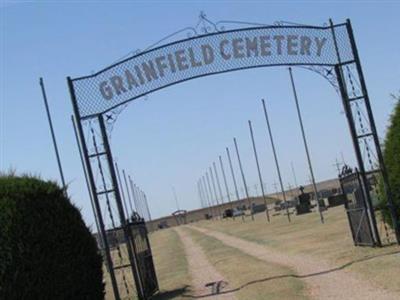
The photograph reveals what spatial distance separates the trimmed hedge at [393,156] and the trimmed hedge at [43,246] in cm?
744

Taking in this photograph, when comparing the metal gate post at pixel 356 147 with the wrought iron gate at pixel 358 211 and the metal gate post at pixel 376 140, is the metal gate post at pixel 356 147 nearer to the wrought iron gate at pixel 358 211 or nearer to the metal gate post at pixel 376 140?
the wrought iron gate at pixel 358 211

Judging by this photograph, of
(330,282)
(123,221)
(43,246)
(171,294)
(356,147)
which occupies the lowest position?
(330,282)

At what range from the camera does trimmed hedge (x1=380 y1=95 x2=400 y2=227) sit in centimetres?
1684

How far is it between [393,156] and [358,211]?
2293 mm

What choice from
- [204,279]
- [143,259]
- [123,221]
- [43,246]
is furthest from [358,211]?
[43,246]

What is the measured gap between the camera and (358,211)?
62.5 feet

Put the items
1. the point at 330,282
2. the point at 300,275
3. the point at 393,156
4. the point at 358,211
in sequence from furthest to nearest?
the point at 358,211, the point at 393,156, the point at 300,275, the point at 330,282

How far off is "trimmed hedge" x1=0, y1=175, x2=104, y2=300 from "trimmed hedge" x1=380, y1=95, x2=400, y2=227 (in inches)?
293

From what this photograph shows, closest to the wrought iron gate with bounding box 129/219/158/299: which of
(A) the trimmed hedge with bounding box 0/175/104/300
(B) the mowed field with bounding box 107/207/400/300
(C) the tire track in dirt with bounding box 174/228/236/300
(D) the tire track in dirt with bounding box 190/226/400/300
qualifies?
(B) the mowed field with bounding box 107/207/400/300

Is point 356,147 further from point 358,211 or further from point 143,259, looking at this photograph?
point 143,259

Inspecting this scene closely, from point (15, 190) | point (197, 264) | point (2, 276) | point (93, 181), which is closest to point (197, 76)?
point (93, 181)

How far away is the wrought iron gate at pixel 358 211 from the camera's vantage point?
18.0m

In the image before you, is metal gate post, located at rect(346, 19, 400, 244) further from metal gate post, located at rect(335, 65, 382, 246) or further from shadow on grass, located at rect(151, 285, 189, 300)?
shadow on grass, located at rect(151, 285, 189, 300)

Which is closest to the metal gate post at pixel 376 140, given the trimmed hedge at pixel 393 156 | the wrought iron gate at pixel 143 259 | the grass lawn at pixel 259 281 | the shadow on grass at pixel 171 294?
the trimmed hedge at pixel 393 156
